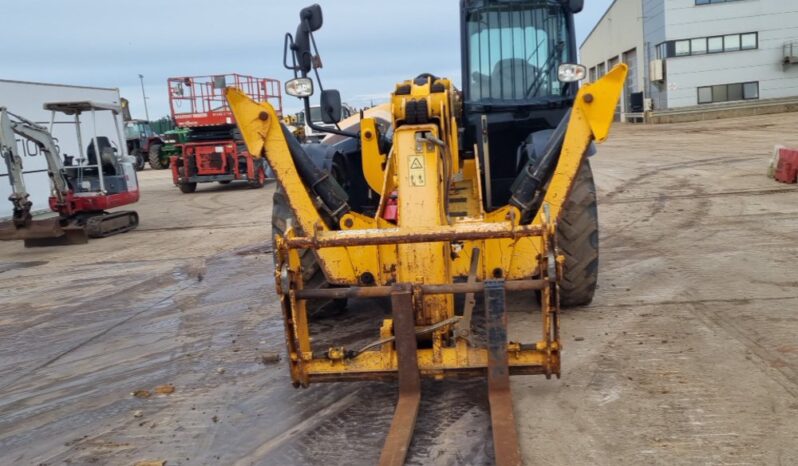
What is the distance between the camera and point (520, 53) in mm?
6508

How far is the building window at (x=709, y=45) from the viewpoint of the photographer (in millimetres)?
32656

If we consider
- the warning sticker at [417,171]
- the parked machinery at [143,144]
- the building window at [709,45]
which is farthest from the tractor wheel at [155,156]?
the warning sticker at [417,171]

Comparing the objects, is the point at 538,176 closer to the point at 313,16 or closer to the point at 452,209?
the point at 452,209

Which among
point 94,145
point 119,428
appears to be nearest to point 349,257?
point 119,428

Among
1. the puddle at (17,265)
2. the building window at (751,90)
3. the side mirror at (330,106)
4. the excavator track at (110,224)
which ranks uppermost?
the building window at (751,90)

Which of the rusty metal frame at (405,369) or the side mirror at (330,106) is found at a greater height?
the side mirror at (330,106)

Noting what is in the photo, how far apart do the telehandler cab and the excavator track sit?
312 inches

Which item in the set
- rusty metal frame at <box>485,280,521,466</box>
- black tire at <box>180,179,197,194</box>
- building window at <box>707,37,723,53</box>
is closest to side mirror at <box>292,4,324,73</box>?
rusty metal frame at <box>485,280,521,466</box>

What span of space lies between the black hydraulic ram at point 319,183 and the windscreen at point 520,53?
1925 millimetres

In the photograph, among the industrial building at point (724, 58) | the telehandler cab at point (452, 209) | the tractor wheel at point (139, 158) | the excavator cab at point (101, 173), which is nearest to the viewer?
the telehandler cab at point (452, 209)

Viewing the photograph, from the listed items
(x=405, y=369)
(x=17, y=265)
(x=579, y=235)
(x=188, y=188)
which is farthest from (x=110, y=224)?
(x=405, y=369)

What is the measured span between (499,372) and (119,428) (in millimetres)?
2288

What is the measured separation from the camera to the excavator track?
12.9 m

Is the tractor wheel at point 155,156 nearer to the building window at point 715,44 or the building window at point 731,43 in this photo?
the building window at point 715,44
